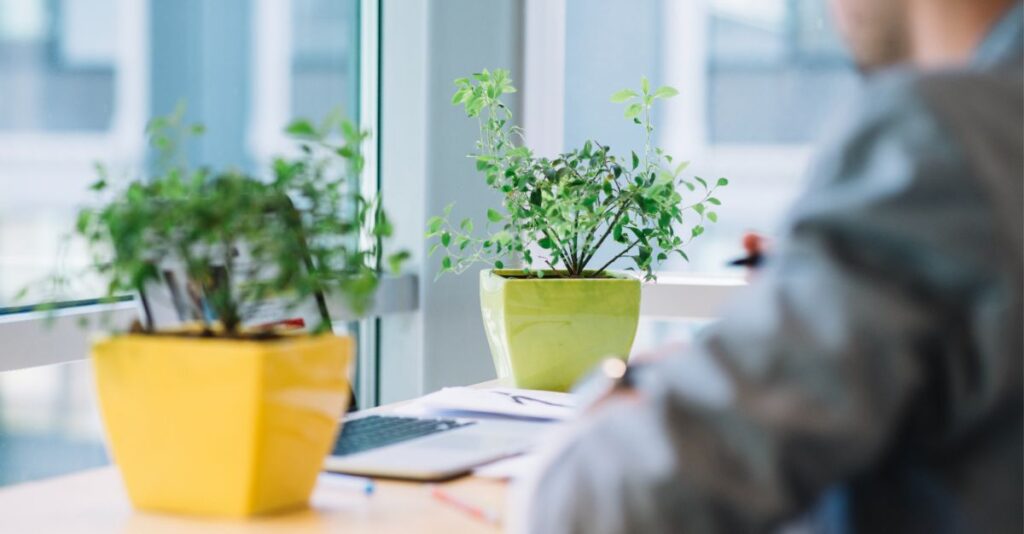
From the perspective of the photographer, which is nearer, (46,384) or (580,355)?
(580,355)

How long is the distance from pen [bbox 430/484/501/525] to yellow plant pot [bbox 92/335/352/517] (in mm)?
133

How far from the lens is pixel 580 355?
1.80 metres

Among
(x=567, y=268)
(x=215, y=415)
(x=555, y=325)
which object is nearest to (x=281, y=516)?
(x=215, y=415)

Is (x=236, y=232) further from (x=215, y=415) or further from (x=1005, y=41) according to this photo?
(x=1005, y=41)

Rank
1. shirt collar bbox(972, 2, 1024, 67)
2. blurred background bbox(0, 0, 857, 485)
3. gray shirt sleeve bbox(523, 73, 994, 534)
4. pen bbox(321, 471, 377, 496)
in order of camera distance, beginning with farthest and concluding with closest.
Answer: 1. blurred background bbox(0, 0, 857, 485)
2. pen bbox(321, 471, 377, 496)
3. shirt collar bbox(972, 2, 1024, 67)
4. gray shirt sleeve bbox(523, 73, 994, 534)

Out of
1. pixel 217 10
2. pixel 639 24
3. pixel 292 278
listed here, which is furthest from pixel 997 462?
pixel 639 24

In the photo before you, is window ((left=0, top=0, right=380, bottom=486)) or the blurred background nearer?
window ((left=0, top=0, right=380, bottom=486))

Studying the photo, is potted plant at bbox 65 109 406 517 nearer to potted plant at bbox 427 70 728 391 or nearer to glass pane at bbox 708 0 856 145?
potted plant at bbox 427 70 728 391

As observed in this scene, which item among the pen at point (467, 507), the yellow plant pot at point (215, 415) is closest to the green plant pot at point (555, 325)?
the pen at point (467, 507)

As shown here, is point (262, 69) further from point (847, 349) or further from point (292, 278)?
point (847, 349)

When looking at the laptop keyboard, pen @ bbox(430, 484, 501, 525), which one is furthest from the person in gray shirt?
the laptop keyboard

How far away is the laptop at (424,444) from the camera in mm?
1243

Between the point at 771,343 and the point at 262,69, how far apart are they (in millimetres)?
2346

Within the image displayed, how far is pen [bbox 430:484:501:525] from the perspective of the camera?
3.55ft
